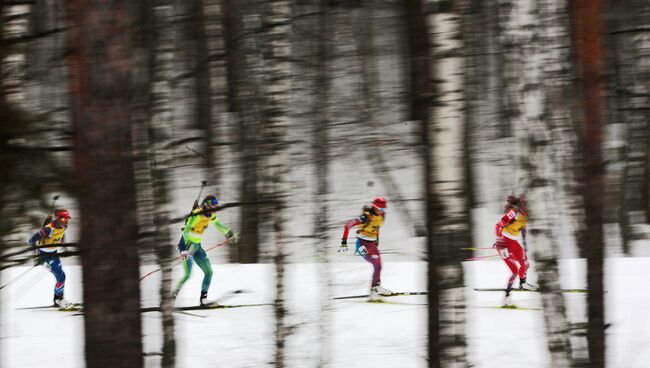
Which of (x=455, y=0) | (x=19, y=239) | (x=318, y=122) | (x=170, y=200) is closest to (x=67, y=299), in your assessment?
(x=170, y=200)

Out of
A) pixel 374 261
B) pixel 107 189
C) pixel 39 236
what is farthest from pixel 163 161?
pixel 374 261

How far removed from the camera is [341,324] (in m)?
10.9

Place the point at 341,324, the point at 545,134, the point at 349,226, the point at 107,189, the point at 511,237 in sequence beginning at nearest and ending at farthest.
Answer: the point at 107,189 < the point at 545,134 < the point at 349,226 < the point at 341,324 < the point at 511,237

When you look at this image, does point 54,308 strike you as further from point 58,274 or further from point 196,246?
point 196,246

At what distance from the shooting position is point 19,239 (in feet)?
16.2

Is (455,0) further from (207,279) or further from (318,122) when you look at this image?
(207,279)

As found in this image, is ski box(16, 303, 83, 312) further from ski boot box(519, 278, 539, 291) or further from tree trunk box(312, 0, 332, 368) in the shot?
ski boot box(519, 278, 539, 291)

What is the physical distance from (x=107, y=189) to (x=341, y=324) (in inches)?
267

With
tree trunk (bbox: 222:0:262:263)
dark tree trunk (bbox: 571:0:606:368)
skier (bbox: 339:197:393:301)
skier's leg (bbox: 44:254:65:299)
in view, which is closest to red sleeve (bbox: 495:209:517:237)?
skier (bbox: 339:197:393:301)

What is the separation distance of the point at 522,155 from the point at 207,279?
6.47 metres

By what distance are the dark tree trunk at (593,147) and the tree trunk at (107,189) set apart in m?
4.30

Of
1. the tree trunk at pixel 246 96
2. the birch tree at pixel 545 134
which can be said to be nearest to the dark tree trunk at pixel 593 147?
the birch tree at pixel 545 134

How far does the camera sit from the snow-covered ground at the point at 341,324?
9.17 m

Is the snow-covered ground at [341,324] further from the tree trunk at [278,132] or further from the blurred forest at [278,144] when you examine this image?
the blurred forest at [278,144]
